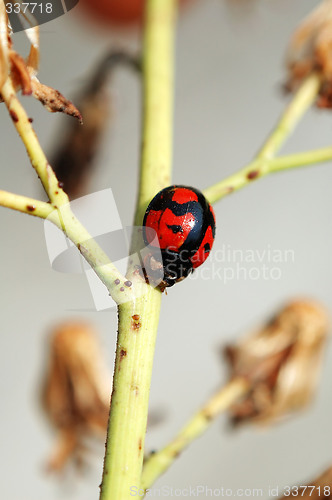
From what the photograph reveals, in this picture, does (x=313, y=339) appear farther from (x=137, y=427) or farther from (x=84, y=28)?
(x=84, y=28)

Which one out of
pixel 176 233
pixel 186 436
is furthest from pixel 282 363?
pixel 176 233

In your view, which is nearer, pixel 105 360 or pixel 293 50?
pixel 293 50

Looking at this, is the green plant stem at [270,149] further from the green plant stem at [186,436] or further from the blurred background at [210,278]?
the blurred background at [210,278]

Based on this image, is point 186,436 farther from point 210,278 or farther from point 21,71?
point 210,278

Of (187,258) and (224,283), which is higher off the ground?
(187,258)

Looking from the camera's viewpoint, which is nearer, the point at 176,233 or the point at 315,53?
the point at 176,233

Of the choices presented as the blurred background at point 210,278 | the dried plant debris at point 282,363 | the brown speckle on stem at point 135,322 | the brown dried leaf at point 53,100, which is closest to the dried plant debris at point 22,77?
the brown dried leaf at point 53,100

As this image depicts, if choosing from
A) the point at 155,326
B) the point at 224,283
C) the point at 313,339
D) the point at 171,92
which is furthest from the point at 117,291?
the point at 224,283
